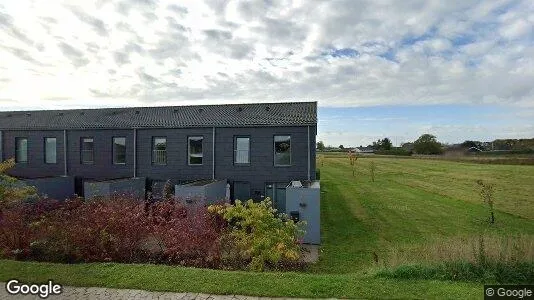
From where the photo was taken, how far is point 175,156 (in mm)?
20297

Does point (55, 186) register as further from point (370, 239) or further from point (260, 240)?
point (370, 239)

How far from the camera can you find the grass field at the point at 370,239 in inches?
266

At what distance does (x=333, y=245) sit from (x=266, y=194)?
5384 mm

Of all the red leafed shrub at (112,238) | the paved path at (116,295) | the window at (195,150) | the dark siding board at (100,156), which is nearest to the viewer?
the paved path at (116,295)

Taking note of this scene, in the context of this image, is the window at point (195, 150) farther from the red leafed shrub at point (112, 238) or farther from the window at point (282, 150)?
the red leafed shrub at point (112, 238)

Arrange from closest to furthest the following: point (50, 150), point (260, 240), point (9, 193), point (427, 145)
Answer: point (260, 240) → point (9, 193) → point (50, 150) → point (427, 145)

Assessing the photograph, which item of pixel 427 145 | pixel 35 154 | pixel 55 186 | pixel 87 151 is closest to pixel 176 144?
pixel 87 151

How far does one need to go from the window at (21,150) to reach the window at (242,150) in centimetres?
1566

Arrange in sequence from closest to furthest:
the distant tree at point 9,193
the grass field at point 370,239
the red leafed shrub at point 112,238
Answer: the grass field at point 370,239 < the red leafed shrub at point 112,238 < the distant tree at point 9,193

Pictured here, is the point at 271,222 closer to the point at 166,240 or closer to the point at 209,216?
the point at 209,216

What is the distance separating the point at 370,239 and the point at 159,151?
1323 cm

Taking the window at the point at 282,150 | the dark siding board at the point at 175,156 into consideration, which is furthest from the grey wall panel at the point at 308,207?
the dark siding board at the point at 175,156

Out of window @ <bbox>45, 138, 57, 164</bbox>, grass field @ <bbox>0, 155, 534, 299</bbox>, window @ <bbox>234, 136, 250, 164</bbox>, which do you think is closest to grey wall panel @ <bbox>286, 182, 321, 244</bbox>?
grass field @ <bbox>0, 155, 534, 299</bbox>

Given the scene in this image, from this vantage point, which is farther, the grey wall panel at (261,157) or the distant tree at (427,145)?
the distant tree at (427,145)
